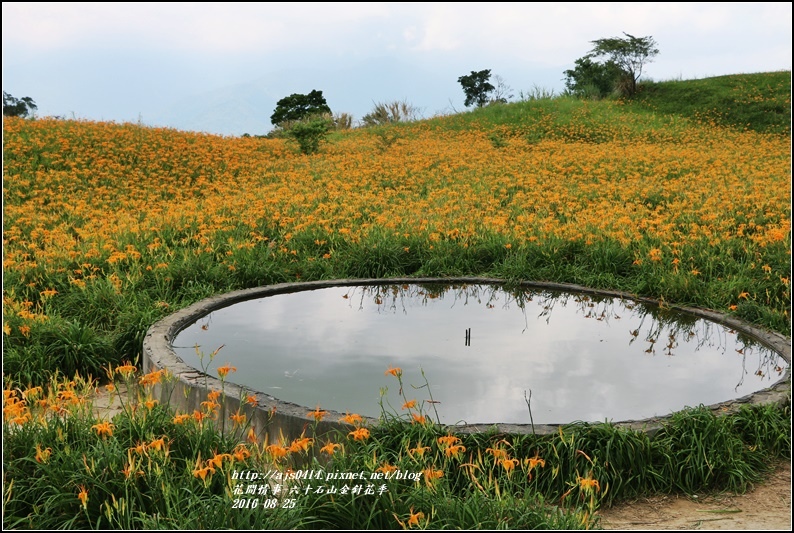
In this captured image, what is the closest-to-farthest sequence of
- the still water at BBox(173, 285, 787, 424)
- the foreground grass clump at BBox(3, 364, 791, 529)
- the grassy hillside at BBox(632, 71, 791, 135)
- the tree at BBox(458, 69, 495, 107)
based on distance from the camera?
the foreground grass clump at BBox(3, 364, 791, 529) → the still water at BBox(173, 285, 787, 424) → the grassy hillside at BBox(632, 71, 791, 135) → the tree at BBox(458, 69, 495, 107)

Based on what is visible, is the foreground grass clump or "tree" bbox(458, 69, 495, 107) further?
"tree" bbox(458, 69, 495, 107)

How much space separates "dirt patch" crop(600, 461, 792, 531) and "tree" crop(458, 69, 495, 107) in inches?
1394

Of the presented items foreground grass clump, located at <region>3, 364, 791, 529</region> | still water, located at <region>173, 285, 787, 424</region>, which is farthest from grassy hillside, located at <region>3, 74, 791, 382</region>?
foreground grass clump, located at <region>3, 364, 791, 529</region>

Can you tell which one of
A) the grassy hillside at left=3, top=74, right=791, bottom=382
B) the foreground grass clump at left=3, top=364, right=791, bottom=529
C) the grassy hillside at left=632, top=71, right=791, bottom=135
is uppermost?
the grassy hillside at left=632, top=71, right=791, bottom=135

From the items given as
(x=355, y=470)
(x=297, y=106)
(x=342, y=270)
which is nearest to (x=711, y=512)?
(x=355, y=470)

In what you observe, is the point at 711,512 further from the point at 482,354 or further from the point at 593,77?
the point at 593,77

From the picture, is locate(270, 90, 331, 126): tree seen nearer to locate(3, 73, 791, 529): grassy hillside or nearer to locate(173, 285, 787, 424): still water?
locate(3, 73, 791, 529): grassy hillside

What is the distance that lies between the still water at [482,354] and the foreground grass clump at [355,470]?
32cm

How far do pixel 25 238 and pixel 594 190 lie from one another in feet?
26.7

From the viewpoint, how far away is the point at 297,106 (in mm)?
29125

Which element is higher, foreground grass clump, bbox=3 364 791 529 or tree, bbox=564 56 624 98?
tree, bbox=564 56 624 98

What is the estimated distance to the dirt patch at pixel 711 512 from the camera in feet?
10.7

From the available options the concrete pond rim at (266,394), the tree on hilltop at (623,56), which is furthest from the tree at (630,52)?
the concrete pond rim at (266,394)

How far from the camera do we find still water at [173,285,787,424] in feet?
13.5
